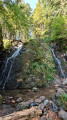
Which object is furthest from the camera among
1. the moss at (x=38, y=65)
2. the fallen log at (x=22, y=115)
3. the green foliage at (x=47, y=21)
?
the green foliage at (x=47, y=21)

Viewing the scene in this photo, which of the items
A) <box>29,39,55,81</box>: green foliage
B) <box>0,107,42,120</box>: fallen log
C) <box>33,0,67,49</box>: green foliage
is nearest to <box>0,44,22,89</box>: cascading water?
<box>29,39,55,81</box>: green foliage

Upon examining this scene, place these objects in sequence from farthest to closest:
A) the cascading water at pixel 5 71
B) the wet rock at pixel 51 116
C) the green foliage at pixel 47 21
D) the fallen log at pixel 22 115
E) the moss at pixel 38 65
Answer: the green foliage at pixel 47 21 < the moss at pixel 38 65 < the cascading water at pixel 5 71 < the wet rock at pixel 51 116 < the fallen log at pixel 22 115

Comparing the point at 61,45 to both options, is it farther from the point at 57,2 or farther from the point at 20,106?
the point at 57,2

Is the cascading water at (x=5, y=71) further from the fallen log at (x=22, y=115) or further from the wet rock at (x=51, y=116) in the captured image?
the wet rock at (x=51, y=116)

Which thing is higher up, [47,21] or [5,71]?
[47,21]

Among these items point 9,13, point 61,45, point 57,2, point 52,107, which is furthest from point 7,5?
point 57,2

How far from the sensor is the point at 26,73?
275 inches

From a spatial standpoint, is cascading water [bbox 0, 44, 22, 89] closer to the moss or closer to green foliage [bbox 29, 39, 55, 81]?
the moss

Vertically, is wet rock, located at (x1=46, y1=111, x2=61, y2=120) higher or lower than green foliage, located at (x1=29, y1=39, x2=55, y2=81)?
lower

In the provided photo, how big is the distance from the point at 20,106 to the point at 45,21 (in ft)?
58.9

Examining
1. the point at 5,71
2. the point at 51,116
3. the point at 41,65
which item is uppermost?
the point at 41,65

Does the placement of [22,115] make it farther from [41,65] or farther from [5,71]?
[5,71]

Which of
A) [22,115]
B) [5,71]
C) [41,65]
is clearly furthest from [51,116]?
[5,71]

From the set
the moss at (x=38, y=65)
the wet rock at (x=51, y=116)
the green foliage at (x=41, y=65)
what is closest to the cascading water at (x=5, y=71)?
the moss at (x=38, y=65)
